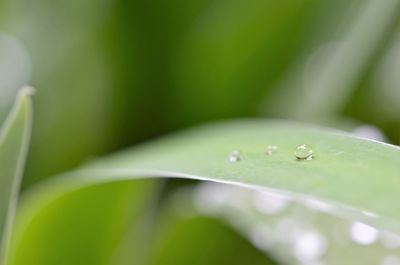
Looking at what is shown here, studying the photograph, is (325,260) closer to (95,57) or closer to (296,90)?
(296,90)

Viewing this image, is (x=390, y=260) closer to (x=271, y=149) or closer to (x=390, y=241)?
(x=390, y=241)

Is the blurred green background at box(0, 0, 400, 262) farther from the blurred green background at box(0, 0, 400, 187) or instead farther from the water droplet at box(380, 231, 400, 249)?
the water droplet at box(380, 231, 400, 249)

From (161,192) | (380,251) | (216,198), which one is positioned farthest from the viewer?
(161,192)

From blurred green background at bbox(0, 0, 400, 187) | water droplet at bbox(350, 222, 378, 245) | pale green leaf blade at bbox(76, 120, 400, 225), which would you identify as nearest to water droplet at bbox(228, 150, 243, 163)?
pale green leaf blade at bbox(76, 120, 400, 225)

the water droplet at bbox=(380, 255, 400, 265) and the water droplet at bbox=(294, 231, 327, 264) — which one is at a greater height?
the water droplet at bbox=(294, 231, 327, 264)

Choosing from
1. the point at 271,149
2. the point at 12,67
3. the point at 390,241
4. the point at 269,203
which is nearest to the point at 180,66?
the point at 12,67

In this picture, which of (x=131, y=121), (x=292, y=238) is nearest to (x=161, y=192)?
(x=131, y=121)
